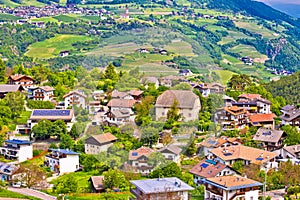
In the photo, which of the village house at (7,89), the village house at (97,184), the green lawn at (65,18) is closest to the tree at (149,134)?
the village house at (97,184)

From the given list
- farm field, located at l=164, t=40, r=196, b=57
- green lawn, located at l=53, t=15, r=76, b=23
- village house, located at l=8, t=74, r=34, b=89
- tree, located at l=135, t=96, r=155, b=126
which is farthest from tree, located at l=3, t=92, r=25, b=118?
green lawn, located at l=53, t=15, r=76, b=23

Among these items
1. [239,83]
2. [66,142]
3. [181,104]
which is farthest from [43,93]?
[181,104]

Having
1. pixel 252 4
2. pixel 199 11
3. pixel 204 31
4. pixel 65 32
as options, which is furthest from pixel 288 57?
pixel 252 4

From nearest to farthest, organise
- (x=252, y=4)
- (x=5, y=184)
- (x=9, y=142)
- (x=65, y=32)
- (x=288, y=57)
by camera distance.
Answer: (x=5, y=184) → (x=9, y=142) → (x=65, y=32) → (x=288, y=57) → (x=252, y=4)

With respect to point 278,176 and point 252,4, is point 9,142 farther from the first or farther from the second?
point 252,4

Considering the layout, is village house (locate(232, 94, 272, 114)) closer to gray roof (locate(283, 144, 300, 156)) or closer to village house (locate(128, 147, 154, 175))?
gray roof (locate(283, 144, 300, 156))

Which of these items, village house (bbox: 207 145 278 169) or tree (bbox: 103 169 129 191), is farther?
village house (bbox: 207 145 278 169)
